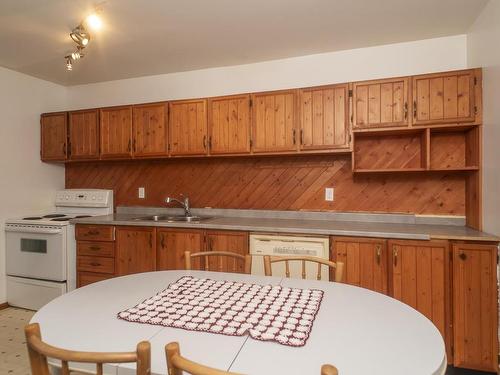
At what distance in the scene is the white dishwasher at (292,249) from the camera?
2516 mm

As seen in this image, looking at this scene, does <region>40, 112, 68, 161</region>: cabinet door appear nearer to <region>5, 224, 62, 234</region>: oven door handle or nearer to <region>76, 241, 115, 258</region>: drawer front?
<region>5, 224, 62, 234</region>: oven door handle

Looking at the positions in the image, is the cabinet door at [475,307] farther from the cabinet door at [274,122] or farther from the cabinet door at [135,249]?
the cabinet door at [135,249]

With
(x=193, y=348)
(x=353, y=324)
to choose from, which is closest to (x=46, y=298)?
(x=193, y=348)

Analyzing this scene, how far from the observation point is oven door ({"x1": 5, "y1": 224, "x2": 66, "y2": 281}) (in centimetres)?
316

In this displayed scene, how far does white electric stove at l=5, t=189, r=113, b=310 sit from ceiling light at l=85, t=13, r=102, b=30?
1901mm

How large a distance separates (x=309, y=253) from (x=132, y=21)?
2.31 meters

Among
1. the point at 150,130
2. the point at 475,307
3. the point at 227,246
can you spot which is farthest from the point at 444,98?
the point at 150,130

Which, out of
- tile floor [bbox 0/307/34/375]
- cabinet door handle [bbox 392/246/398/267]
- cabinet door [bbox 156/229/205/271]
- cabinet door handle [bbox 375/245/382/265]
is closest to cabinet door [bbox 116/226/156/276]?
cabinet door [bbox 156/229/205/271]

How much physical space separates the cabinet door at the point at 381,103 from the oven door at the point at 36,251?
10.1 feet

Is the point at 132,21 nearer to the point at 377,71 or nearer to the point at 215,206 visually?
the point at 215,206

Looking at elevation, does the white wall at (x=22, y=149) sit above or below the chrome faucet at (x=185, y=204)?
above

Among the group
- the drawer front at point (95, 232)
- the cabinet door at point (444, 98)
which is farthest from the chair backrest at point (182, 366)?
the drawer front at point (95, 232)

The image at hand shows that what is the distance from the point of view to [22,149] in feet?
11.7

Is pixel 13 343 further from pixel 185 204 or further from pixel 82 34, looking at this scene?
pixel 82 34
